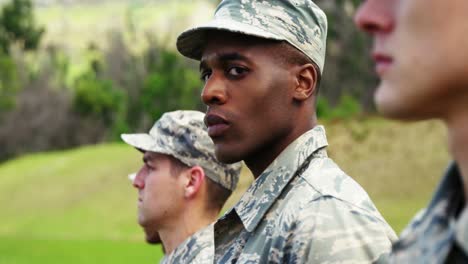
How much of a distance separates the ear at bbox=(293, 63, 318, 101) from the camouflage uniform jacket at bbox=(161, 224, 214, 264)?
0.83 metres

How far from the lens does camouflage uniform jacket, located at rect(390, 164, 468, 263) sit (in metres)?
1.12

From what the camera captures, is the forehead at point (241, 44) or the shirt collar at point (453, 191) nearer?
the shirt collar at point (453, 191)

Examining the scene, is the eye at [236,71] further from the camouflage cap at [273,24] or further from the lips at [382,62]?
the lips at [382,62]

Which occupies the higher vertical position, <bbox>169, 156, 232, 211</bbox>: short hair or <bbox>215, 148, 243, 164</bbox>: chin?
<bbox>215, 148, 243, 164</bbox>: chin

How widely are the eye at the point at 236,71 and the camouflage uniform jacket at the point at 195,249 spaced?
2.81 ft

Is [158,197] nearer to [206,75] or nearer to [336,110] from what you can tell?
[206,75]

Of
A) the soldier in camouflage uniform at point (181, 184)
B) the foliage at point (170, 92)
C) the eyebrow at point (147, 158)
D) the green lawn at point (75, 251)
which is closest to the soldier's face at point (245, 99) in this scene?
the soldier in camouflage uniform at point (181, 184)

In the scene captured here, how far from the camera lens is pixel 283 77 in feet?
7.58

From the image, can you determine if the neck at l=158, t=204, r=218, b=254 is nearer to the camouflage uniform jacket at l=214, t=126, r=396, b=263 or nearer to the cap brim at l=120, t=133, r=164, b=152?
the cap brim at l=120, t=133, r=164, b=152

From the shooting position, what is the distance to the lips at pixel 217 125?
7.34ft

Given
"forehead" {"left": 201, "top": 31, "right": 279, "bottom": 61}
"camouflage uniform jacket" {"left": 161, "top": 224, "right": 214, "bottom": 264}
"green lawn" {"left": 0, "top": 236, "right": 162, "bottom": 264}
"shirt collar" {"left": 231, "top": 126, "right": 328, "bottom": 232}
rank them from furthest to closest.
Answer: "green lawn" {"left": 0, "top": 236, "right": 162, "bottom": 264} → "camouflage uniform jacket" {"left": 161, "top": 224, "right": 214, "bottom": 264} → "forehead" {"left": 201, "top": 31, "right": 279, "bottom": 61} → "shirt collar" {"left": 231, "top": 126, "right": 328, "bottom": 232}

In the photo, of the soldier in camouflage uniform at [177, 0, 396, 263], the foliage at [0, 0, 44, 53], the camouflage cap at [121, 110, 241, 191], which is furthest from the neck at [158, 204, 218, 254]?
the foliage at [0, 0, 44, 53]

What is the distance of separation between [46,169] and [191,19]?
5227 centimetres

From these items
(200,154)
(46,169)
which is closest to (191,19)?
(46,169)
